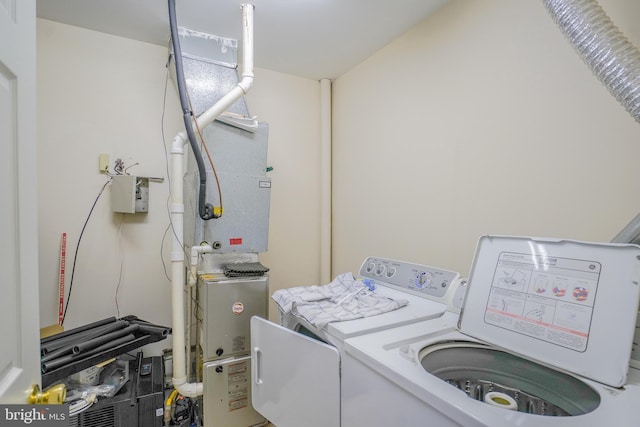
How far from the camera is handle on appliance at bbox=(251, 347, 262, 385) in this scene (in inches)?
56.9

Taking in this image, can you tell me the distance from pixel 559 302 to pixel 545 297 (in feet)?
0.13

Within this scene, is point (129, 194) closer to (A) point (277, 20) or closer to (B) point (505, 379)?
(A) point (277, 20)

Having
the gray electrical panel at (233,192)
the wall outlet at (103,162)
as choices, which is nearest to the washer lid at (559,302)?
the gray electrical panel at (233,192)

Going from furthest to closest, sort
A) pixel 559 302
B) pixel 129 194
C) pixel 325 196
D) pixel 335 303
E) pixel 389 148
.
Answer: pixel 325 196 → pixel 389 148 → pixel 129 194 → pixel 335 303 → pixel 559 302

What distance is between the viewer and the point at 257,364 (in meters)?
1.46

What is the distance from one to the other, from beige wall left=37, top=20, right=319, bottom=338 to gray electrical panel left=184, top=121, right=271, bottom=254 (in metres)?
0.46

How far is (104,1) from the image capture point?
5.95 ft

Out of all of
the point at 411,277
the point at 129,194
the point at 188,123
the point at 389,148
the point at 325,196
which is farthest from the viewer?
the point at 325,196

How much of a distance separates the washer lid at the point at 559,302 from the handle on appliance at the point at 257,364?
0.86 metres

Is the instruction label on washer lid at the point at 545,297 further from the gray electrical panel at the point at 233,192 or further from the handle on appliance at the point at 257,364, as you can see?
the gray electrical panel at the point at 233,192

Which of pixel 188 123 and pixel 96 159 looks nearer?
pixel 188 123

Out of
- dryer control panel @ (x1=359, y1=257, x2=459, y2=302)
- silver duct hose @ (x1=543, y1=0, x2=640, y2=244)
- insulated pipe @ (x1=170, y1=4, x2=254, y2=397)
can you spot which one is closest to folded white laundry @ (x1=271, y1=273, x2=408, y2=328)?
dryer control panel @ (x1=359, y1=257, x2=459, y2=302)

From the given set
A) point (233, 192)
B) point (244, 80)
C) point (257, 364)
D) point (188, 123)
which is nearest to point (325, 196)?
point (233, 192)

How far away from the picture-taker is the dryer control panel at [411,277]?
1461 mm
